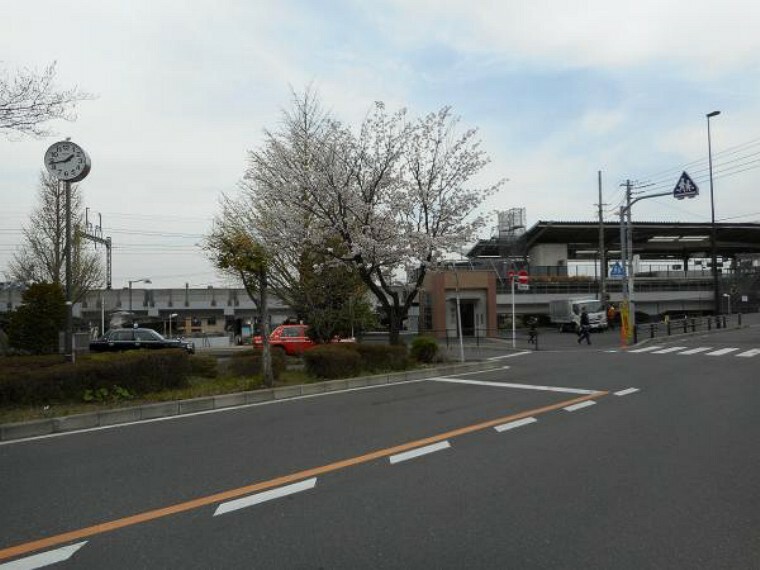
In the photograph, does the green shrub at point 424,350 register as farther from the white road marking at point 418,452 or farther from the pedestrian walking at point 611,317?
the pedestrian walking at point 611,317

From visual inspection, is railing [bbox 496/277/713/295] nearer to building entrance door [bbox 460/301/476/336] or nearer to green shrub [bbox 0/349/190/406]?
building entrance door [bbox 460/301/476/336]

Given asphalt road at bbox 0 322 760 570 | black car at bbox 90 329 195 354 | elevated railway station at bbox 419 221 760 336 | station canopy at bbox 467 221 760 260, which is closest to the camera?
asphalt road at bbox 0 322 760 570

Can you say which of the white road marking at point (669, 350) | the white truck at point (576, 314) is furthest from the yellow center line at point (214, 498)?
the white truck at point (576, 314)

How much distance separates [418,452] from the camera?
6.86 m

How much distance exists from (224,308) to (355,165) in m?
61.4

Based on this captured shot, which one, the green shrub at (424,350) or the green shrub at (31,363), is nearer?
the green shrub at (31,363)

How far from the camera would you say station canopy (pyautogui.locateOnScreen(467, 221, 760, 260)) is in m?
56.4

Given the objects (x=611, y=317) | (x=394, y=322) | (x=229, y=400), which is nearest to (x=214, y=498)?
(x=229, y=400)

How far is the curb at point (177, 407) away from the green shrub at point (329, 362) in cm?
54

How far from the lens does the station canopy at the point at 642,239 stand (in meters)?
56.4

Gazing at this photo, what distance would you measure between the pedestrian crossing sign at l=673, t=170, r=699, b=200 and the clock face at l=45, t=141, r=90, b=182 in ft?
75.6

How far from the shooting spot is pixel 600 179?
45.4 metres

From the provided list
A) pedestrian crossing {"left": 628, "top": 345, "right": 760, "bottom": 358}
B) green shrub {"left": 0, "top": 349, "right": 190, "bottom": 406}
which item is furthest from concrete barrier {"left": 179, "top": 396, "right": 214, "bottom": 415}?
pedestrian crossing {"left": 628, "top": 345, "right": 760, "bottom": 358}

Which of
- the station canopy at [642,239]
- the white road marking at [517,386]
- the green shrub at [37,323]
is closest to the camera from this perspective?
the white road marking at [517,386]
